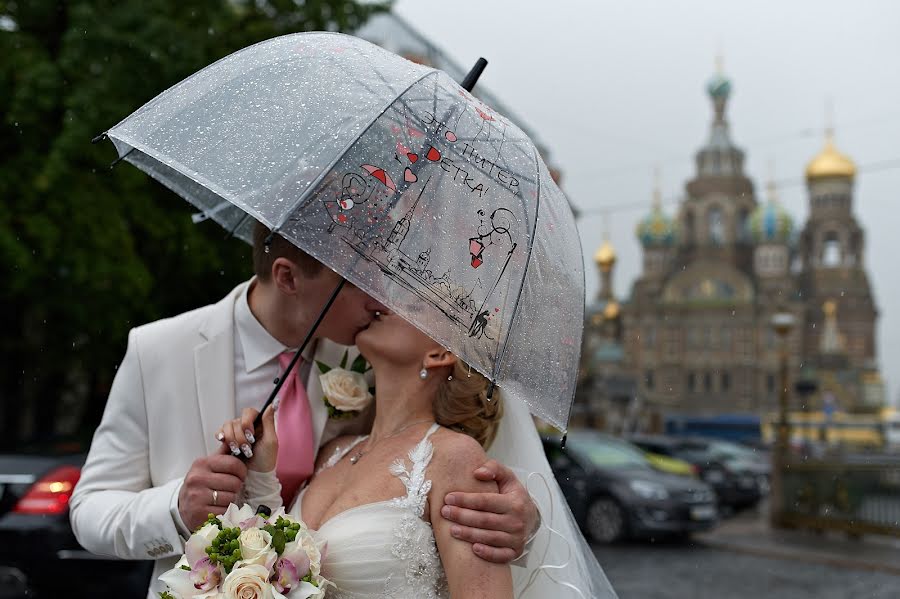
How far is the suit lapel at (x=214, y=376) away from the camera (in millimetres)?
2658

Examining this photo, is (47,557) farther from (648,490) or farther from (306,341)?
(648,490)

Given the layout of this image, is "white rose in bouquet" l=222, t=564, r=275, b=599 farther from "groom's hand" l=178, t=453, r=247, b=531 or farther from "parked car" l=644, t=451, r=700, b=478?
"parked car" l=644, t=451, r=700, b=478

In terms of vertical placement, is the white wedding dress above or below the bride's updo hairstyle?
below

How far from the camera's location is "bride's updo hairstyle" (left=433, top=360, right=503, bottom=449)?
2.46m

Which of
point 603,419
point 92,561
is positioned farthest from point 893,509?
point 603,419

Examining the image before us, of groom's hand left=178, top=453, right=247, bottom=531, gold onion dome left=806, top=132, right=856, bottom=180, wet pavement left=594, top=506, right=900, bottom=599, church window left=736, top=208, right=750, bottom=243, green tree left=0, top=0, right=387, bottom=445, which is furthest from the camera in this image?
church window left=736, top=208, right=750, bottom=243

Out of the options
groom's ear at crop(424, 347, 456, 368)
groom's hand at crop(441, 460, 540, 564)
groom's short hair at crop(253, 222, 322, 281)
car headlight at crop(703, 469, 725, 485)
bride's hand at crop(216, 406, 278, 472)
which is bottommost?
groom's hand at crop(441, 460, 540, 564)

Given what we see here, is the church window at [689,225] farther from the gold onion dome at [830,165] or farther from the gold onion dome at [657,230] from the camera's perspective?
the gold onion dome at [830,165]

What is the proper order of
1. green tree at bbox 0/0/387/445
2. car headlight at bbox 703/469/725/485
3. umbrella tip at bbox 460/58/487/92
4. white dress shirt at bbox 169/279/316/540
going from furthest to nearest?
car headlight at bbox 703/469/725/485, green tree at bbox 0/0/387/445, white dress shirt at bbox 169/279/316/540, umbrella tip at bbox 460/58/487/92

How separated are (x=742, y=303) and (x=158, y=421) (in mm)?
73432

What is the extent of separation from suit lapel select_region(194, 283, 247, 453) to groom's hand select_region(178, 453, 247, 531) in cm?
36

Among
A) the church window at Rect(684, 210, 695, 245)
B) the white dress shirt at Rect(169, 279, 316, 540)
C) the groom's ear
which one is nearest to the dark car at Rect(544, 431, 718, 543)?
the white dress shirt at Rect(169, 279, 316, 540)

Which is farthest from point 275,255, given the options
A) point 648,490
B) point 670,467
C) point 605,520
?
point 670,467

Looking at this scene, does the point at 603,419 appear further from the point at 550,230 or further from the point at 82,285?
the point at 550,230
